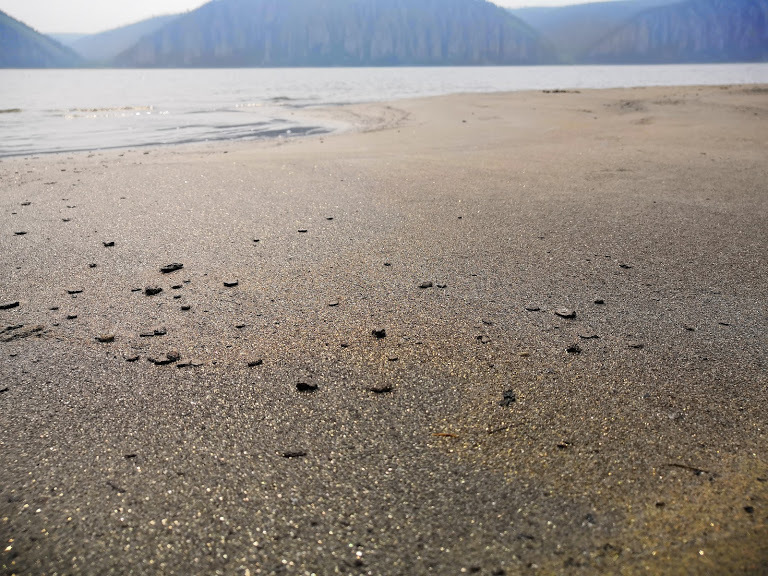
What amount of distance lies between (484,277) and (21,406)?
Answer: 6.76 ft

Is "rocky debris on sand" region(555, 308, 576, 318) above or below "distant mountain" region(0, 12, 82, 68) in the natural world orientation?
below

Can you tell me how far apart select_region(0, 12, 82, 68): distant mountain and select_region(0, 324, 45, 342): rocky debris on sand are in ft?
561

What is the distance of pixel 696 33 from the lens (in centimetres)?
15912

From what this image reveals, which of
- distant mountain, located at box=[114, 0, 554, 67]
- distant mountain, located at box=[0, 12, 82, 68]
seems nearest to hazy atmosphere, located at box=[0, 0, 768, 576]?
distant mountain, located at box=[114, 0, 554, 67]

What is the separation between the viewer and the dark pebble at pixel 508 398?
192cm

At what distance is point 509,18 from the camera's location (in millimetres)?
165875

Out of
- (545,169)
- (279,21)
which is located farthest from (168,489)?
(279,21)

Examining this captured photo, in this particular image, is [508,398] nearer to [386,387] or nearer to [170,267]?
[386,387]

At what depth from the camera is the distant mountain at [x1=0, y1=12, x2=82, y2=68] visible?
14438 cm

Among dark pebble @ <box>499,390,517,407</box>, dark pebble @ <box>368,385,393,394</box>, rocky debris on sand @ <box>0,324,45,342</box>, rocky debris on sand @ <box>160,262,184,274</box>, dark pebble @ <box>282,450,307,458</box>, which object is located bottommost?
dark pebble @ <box>282,450,307,458</box>

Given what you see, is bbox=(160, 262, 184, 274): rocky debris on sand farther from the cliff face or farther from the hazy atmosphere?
the cliff face

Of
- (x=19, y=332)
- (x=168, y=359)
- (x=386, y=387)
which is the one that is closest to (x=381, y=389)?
(x=386, y=387)

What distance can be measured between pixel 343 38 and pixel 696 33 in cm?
9478

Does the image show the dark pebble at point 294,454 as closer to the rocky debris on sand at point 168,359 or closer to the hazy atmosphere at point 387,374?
the hazy atmosphere at point 387,374
